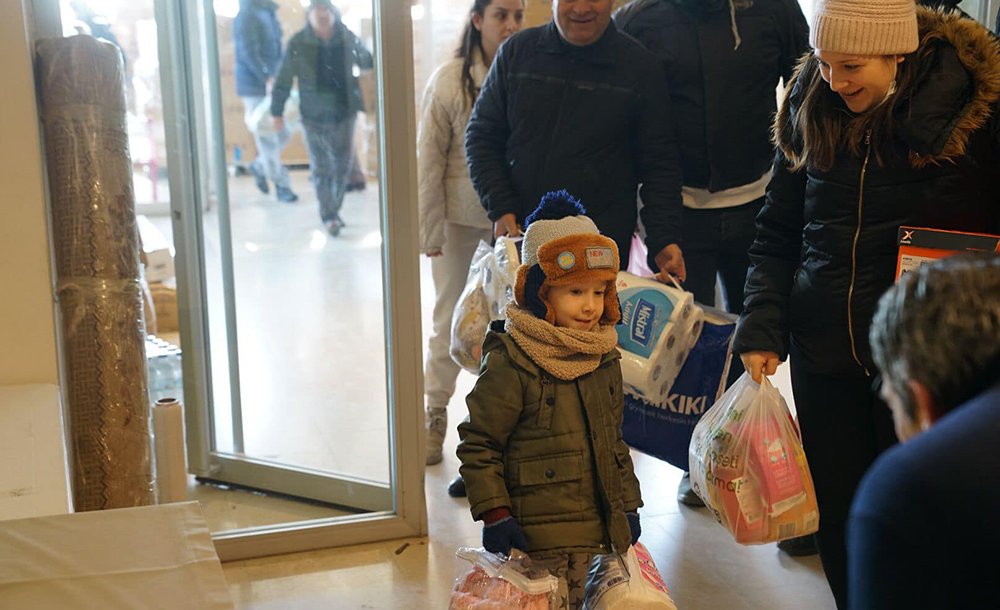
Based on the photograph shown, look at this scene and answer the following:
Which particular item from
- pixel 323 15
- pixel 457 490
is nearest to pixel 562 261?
pixel 323 15

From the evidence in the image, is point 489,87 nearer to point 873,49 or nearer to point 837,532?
point 873,49

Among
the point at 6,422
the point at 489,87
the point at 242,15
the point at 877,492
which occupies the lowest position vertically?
the point at 6,422

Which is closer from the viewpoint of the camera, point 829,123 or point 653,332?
point 829,123

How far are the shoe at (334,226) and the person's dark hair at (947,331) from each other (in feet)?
7.75

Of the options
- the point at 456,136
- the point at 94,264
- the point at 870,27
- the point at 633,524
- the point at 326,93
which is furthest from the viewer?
the point at 456,136

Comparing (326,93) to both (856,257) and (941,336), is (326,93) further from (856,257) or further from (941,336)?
(941,336)

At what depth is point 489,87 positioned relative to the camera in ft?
10.6

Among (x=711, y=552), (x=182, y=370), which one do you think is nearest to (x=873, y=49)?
(x=711, y=552)

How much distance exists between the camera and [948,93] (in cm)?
203

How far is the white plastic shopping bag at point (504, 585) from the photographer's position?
2.13 metres

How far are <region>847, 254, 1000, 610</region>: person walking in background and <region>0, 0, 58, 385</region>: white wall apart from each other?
1967mm

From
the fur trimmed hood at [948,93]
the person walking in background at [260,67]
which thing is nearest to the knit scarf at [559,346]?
the fur trimmed hood at [948,93]

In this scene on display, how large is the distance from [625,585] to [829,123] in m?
1.04

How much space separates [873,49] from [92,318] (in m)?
1.83
